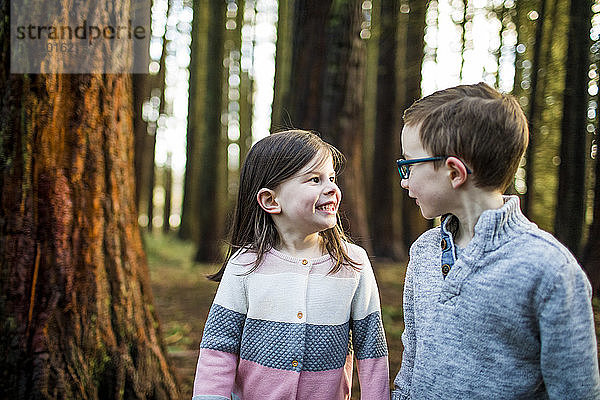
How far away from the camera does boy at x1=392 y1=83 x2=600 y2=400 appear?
1.75 m

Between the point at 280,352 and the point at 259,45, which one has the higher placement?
the point at 259,45

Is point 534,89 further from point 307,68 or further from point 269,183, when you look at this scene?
point 269,183

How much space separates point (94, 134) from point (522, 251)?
7.96ft

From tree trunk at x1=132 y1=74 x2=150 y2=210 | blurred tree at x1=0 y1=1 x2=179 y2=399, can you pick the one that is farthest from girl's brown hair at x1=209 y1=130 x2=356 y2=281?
tree trunk at x1=132 y1=74 x2=150 y2=210

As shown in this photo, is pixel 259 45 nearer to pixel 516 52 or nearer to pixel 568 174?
pixel 516 52

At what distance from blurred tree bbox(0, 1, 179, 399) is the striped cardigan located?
119 cm

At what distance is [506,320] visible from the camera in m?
1.81

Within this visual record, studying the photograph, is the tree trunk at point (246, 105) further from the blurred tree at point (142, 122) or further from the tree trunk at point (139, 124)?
the tree trunk at point (139, 124)

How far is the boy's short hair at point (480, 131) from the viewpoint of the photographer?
1.90 metres

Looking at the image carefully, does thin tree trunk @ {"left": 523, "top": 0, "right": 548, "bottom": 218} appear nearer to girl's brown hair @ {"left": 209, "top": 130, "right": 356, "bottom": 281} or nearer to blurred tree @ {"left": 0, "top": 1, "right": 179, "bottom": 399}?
girl's brown hair @ {"left": 209, "top": 130, "right": 356, "bottom": 281}

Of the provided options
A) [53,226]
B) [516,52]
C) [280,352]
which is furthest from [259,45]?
[280,352]

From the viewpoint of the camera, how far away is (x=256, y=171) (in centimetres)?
238

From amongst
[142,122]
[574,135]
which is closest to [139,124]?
[142,122]

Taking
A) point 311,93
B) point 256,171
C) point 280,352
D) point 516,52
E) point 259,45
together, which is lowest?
point 280,352
